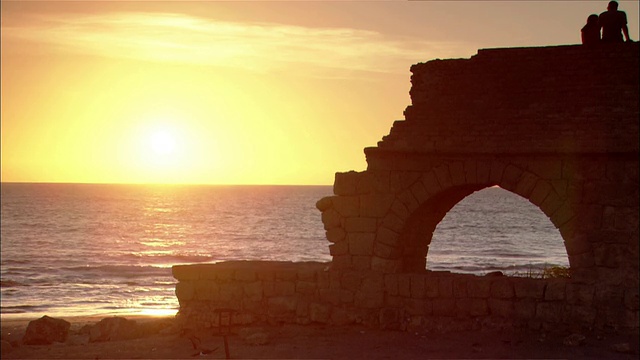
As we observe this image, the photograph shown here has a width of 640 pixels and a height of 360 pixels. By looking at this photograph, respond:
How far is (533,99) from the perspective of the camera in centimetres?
1304

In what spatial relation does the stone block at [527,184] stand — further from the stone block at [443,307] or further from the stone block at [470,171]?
the stone block at [443,307]

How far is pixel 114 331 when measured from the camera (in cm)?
1566

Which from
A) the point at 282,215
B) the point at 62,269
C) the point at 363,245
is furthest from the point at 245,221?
the point at 363,245

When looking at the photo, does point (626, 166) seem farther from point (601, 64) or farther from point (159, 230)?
point (159, 230)

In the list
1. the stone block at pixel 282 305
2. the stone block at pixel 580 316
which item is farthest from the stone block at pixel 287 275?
the stone block at pixel 580 316

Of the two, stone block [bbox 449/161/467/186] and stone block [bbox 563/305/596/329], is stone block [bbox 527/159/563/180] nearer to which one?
stone block [bbox 449/161/467/186]

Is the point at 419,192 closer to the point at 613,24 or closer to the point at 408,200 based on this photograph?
the point at 408,200

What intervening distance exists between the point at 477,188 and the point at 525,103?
164cm

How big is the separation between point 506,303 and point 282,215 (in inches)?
3336

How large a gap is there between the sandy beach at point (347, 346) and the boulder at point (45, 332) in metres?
1.81

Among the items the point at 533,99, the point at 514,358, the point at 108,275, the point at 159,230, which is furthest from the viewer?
the point at 159,230

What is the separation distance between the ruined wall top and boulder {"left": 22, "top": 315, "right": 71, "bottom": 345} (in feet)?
22.9

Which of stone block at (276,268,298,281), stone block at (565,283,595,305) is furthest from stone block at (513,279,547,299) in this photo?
stone block at (276,268,298,281)

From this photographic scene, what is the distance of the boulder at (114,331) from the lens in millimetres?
15300
